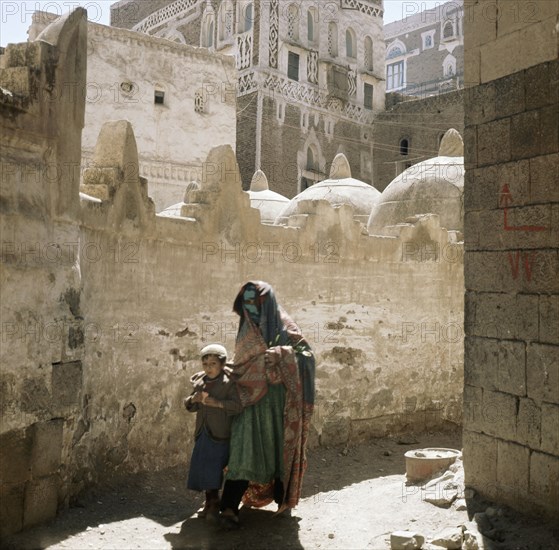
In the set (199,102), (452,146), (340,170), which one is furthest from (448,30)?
(452,146)

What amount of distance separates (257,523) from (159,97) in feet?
56.7

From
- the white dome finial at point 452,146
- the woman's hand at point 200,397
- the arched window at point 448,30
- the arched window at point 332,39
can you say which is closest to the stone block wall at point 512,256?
the woman's hand at point 200,397

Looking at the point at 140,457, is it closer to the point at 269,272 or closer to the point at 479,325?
the point at 269,272

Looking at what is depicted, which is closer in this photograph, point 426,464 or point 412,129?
point 426,464

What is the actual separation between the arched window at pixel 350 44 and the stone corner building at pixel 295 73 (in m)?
0.04

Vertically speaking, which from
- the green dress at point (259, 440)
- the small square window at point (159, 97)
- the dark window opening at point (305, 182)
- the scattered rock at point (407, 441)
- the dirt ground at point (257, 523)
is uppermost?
the small square window at point (159, 97)

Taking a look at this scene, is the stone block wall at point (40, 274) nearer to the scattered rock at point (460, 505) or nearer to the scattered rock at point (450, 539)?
the scattered rock at point (450, 539)

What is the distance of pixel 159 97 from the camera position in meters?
20.2

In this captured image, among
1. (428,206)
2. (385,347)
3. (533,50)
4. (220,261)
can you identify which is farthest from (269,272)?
(428,206)

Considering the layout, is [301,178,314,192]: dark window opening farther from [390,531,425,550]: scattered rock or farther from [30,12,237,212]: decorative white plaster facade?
[390,531,425,550]: scattered rock

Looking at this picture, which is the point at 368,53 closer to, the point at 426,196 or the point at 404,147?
the point at 404,147

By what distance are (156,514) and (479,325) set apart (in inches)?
109

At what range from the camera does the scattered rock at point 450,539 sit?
4.19 m

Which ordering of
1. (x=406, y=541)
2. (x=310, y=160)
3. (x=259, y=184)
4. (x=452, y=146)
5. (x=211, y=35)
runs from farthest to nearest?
1. (x=211, y=35)
2. (x=310, y=160)
3. (x=259, y=184)
4. (x=452, y=146)
5. (x=406, y=541)
